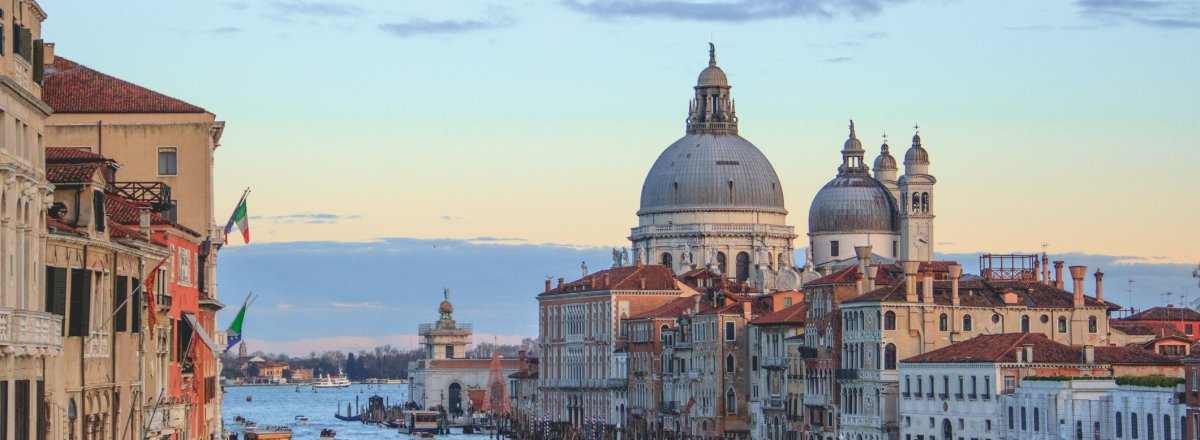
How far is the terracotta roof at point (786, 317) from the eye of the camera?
8125 cm

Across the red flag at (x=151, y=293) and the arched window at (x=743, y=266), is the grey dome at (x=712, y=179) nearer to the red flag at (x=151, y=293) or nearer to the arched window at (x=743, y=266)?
the arched window at (x=743, y=266)

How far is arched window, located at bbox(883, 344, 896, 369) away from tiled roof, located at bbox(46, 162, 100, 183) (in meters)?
43.9

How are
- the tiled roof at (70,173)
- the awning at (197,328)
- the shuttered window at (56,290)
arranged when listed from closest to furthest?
the shuttered window at (56,290) < the tiled roof at (70,173) < the awning at (197,328)

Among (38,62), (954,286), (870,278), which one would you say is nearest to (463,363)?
(870,278)

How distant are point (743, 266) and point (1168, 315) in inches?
1307

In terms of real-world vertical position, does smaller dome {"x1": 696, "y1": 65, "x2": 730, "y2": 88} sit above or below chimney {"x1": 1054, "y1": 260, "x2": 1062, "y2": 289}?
above

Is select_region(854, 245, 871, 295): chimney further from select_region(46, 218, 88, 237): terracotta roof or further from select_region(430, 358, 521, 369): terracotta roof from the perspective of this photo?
select_region(430, 358, 521, 369): terracotta roof

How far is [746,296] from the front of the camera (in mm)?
95688

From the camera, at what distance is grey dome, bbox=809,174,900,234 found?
113062 mm

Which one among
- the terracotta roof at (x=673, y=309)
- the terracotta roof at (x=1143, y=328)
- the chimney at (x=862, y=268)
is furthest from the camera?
the terracotta roof at (x=673, y=309)

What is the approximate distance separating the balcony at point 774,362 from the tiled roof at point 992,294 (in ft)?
28.5

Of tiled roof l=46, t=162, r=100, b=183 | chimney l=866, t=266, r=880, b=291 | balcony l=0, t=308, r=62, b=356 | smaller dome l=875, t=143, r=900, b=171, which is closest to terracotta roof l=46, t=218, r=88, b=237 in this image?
tiled roof l=46, t=162, r=100, b=183

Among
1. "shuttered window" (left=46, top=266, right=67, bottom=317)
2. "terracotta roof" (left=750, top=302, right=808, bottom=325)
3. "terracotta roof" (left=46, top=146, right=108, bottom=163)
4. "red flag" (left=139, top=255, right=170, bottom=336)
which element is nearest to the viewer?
"shuttered window" (left=46, top=266, right=67, bottom=317)

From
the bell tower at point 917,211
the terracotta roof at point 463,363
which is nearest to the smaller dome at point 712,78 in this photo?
the bell tower at point 917,211
